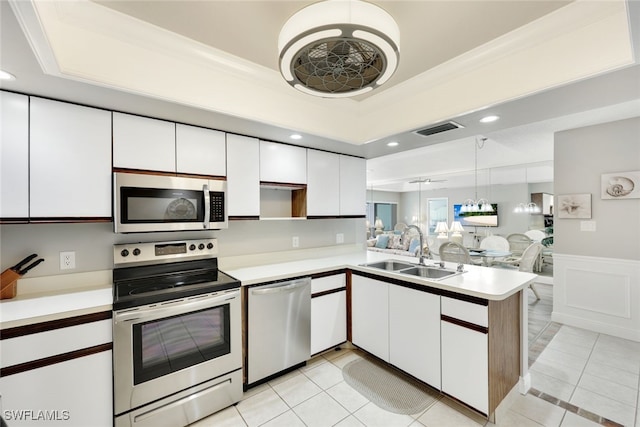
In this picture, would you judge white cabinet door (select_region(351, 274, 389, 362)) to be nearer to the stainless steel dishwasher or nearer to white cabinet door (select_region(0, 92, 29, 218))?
the stainless steel dishwasher

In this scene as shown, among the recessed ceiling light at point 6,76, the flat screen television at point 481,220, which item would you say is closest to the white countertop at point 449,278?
the recessed ceiling light at point 6,76

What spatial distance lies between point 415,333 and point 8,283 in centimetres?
281

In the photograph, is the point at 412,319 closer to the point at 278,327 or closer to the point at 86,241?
the point at 278,327

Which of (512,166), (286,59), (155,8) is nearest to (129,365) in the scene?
(286,59)

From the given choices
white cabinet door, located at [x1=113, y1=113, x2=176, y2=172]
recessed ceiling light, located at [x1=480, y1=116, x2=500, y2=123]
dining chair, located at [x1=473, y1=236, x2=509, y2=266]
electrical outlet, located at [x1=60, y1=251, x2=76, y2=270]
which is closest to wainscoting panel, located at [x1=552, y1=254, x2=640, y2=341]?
dining chair, located at [x1=473, y1=236, x2=509, y2=266]

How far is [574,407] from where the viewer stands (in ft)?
6.44

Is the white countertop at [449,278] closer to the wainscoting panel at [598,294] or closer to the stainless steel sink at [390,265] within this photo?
the stainless steel sink at [390,265]

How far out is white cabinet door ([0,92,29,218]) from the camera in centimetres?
156

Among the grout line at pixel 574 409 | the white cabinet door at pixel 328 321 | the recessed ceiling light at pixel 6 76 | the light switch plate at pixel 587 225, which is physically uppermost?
the recessed ceiling light at pixel 6 76

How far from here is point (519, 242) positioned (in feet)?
22.2

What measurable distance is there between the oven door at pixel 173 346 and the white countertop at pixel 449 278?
0.32 metres

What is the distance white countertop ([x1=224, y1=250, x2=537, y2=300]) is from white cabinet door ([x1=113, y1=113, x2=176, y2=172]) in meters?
1.09

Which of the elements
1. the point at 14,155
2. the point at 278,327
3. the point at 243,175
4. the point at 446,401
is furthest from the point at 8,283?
the point at 446,401

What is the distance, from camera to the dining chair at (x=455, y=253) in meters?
3.93
